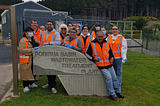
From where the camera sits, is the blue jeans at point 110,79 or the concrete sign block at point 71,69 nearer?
the blue jeans at point 110,79

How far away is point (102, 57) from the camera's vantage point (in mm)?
4219

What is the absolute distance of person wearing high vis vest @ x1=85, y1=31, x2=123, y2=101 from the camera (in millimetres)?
4203

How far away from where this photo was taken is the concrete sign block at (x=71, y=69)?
435 cm

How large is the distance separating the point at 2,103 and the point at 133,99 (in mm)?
3274

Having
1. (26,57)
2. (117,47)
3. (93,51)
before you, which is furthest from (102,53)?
(26,57)

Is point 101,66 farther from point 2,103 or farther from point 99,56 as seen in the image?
point 2,103

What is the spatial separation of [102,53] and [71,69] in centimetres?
93

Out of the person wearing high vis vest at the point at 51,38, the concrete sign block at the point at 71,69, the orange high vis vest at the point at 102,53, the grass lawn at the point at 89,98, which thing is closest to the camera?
the grass lawn at the point at 89,98

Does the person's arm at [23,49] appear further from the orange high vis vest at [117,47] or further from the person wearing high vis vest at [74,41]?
the orange high vis vest at [117,47]

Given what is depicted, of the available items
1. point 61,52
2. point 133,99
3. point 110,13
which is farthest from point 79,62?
point 110,13

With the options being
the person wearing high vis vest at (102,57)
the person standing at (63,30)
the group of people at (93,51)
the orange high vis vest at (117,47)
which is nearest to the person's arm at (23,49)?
the group of people at (93,51)

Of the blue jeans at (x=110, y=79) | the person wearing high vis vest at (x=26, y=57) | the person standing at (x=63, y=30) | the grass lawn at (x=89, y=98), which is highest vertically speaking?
the person standing at (x=63, y=30)

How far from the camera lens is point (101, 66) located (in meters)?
4.29

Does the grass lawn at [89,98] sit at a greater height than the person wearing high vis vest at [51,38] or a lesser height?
lesser
